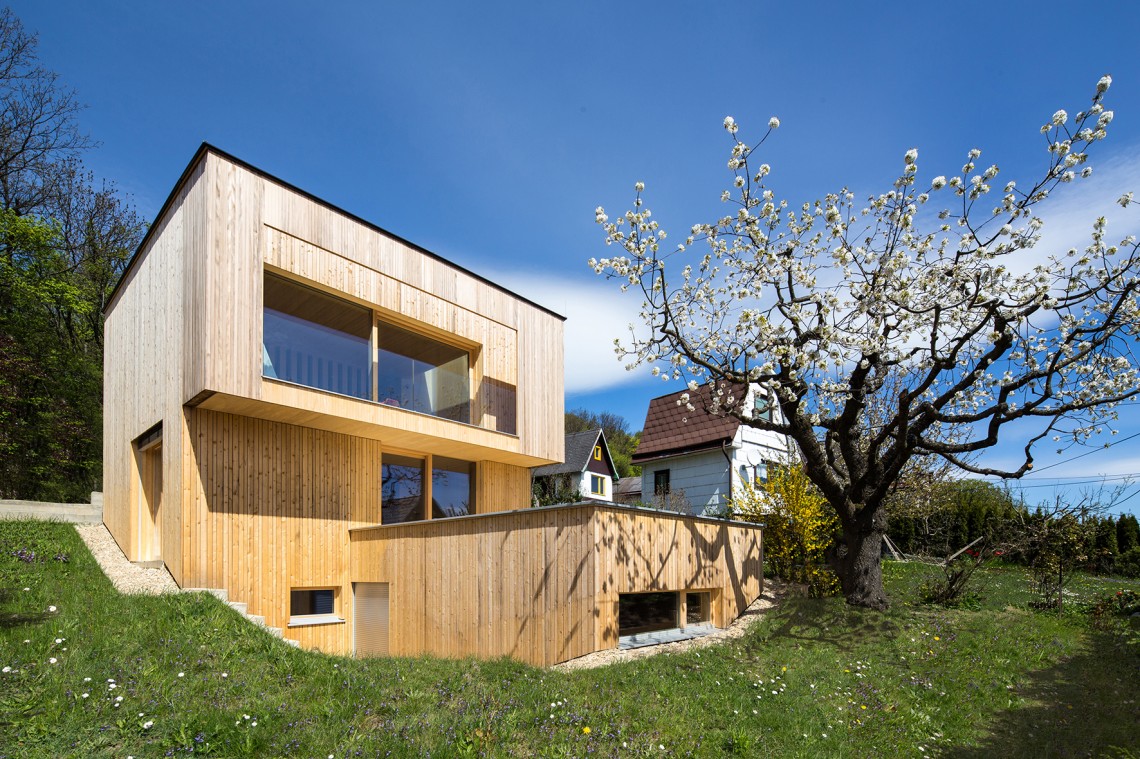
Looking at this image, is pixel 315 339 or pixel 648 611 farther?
pixel 315 339

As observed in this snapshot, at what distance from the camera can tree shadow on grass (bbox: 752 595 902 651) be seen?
29.6 ft

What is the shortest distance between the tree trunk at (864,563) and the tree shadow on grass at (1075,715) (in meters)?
2.36

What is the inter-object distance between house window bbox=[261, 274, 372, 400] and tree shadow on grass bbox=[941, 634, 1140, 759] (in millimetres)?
8918

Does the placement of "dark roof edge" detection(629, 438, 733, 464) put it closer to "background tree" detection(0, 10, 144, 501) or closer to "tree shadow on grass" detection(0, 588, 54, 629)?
"tree shadow on grass" detection(0, 588, 54, 629)

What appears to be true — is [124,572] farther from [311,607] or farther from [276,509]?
[311,607]

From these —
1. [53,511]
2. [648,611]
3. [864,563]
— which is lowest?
[648,611]

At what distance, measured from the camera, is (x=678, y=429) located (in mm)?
21500

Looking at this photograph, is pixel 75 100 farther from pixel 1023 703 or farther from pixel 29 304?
pixel 1023 703

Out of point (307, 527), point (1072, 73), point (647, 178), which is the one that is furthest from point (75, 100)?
point (1072, 73)

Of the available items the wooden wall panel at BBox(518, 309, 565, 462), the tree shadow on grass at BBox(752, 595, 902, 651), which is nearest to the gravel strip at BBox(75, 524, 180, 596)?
the wooden wall panel at BBox(518, 309, 565, 462)

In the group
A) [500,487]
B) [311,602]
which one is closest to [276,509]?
[311,602]

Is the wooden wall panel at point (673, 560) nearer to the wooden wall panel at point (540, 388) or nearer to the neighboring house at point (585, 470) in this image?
the wooden wall panel at point (540, 388)

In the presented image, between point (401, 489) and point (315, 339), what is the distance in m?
3.50

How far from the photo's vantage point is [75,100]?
20.7 meters
